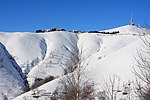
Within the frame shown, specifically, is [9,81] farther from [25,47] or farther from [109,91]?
[109,91]

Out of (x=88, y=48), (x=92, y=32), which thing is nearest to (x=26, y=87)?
(x=88, y=48)

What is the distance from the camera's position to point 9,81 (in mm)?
74562

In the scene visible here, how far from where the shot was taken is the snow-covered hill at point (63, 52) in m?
62.0

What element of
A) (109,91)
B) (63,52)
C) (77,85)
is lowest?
(77,85)

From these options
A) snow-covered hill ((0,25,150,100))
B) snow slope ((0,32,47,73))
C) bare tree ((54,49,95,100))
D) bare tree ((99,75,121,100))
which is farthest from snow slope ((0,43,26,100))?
bare tree ((99,75,121,100))

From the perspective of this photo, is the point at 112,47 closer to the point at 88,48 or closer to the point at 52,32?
the point at 88,48

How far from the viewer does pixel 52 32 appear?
419 ft

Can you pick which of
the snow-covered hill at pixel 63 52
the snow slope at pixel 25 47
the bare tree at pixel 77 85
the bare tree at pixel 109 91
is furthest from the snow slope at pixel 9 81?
the bare tree at pixel 109 91

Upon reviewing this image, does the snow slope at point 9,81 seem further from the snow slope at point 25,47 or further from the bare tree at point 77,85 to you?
the bare tree at point 77,85

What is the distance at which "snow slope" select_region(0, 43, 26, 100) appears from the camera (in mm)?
67875

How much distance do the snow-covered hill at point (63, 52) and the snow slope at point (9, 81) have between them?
3.05 metres

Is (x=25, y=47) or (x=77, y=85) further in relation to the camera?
(x=25, y=47)

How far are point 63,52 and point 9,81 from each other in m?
34.3

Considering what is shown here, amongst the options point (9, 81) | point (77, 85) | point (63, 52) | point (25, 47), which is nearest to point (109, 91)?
point (77, 85)
